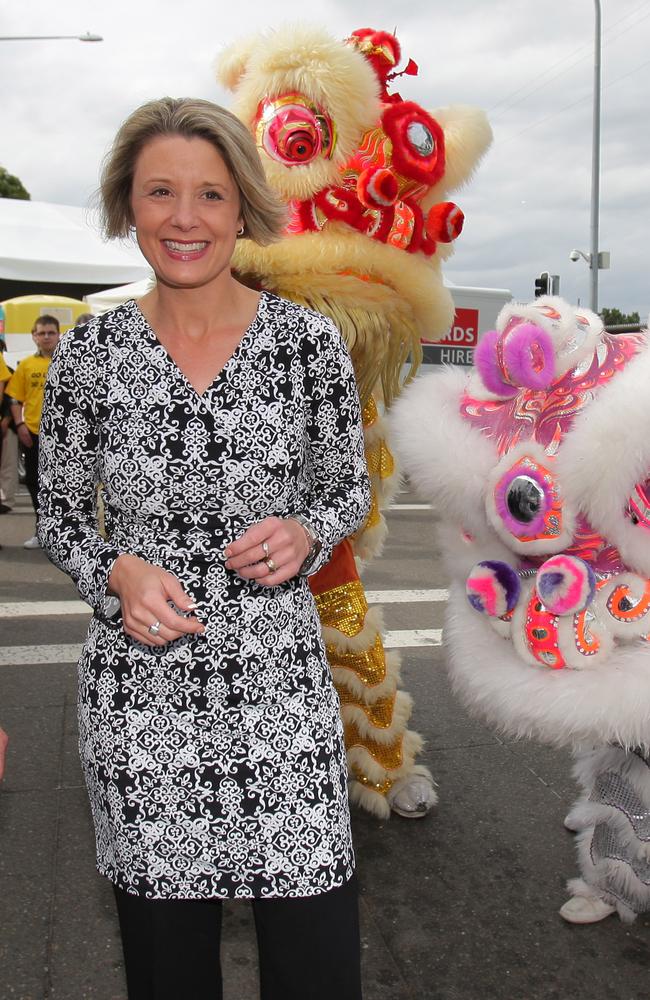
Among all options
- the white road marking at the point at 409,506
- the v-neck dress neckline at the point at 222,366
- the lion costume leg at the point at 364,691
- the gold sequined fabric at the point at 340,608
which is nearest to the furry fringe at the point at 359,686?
the lion costume leg at the point at 364,691

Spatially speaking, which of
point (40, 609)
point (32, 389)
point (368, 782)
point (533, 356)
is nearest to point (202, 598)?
point (533, 356)

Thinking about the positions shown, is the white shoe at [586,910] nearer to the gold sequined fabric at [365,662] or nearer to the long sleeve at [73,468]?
the gold sequined fabric at [365,662]

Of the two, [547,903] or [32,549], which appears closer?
[547,903]

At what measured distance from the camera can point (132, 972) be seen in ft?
4.78

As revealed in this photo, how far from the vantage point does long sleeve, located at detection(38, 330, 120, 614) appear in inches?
56.1

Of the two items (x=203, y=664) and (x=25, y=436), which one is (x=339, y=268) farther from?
(x=25, y=436)

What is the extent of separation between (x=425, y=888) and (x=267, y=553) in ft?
5.29

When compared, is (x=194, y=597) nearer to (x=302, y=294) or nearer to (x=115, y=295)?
(x=302, y=294)

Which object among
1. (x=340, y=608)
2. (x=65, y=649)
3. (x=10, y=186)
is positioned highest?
(x=10, y=186)

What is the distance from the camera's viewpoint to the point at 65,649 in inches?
182

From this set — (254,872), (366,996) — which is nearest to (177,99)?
(254,872)

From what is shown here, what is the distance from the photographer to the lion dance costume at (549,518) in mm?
1820

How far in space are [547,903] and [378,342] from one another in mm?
1566

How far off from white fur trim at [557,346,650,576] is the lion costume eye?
44.1 inches
